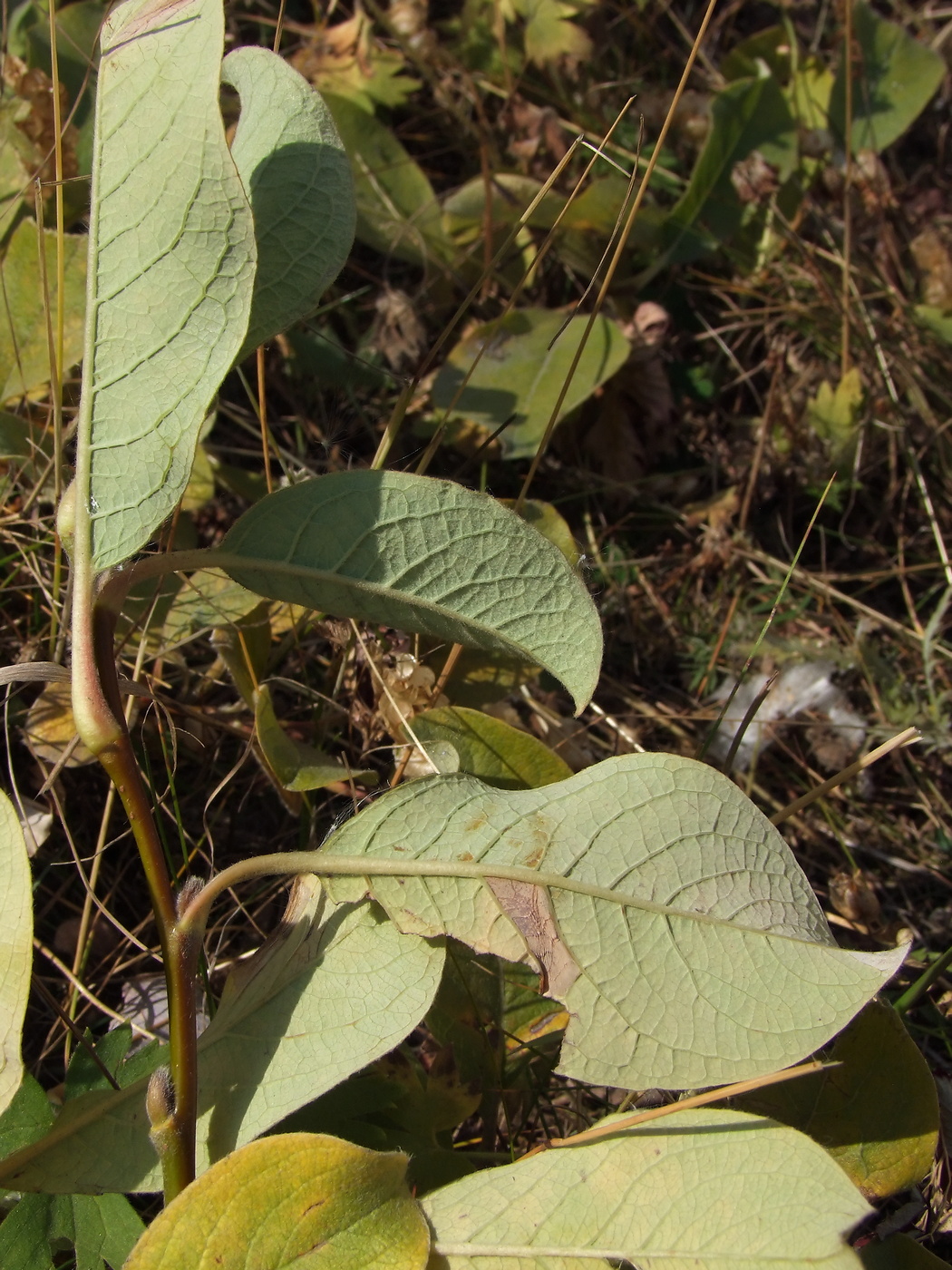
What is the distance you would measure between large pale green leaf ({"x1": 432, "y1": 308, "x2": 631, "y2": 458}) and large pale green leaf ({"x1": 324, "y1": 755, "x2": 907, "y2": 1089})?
0.80 meters

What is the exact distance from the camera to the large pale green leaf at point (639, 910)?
896 mm

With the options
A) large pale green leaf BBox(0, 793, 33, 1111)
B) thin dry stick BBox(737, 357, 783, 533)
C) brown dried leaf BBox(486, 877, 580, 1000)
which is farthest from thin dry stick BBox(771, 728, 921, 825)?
large pale green leaf BBox(0, 793, 33, 1111)

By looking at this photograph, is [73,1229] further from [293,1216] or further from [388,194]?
[388,194]

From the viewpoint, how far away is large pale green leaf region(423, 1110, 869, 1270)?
0.83 m

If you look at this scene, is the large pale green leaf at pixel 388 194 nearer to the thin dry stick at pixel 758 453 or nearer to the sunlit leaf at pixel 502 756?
the thin dry stick at pixel 758 453

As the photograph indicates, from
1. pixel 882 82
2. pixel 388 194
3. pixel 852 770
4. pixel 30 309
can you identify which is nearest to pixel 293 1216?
pixel 852 770

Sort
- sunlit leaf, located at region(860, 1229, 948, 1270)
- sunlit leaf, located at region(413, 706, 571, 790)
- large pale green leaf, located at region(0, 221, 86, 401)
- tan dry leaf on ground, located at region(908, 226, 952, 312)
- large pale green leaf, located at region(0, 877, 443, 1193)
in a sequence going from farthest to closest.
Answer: tan dry leaf on ground, located at region(908, 226, 952, 312)
large pale green leaf, located at region(0, 221, 86, 401)
sunlit leaf, located at region(413, 706, 571, 790)
sunlit leaf, located at region(860, 1229, 948, 1270)
large pale green leaf, located at region(0, 877, 443, 1193)

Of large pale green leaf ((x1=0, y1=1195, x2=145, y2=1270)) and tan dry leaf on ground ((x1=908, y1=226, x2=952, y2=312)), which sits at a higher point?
tan dry leaf on ground ((x1=908, y1=226, x2=952, y2=312))

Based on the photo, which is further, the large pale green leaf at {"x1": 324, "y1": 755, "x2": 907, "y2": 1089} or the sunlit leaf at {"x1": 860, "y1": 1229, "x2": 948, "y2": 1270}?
the sunlit leaf at {"x1": 860, "y1": 1229, "x2": 948, "y2": 1270}

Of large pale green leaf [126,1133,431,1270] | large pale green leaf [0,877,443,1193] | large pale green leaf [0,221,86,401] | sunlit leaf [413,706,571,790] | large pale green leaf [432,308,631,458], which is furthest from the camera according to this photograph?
large pale green leaf [432,308,631,458]

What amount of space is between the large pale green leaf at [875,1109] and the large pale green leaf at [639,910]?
24 cm

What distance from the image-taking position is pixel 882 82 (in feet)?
6.51

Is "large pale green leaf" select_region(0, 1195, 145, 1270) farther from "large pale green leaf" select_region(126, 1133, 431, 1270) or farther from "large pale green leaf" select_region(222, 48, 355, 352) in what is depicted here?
"large pale green leaf" select_region(222, 48, 355, 352)

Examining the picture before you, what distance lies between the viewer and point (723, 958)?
2.99 ft
